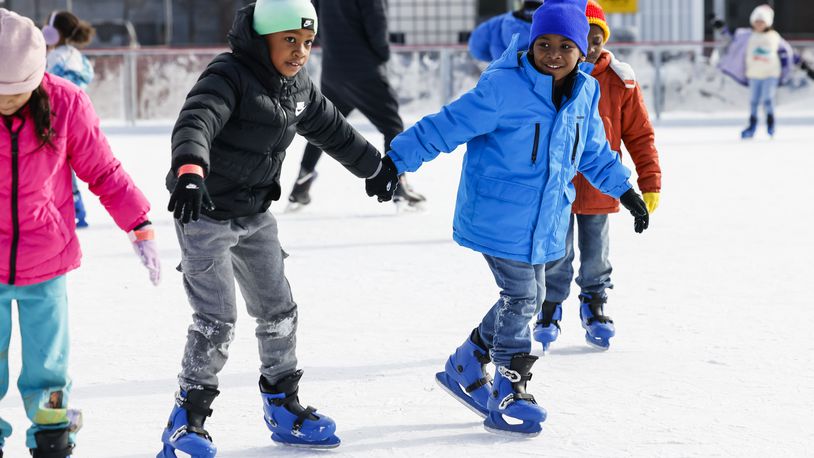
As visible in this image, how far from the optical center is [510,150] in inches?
120

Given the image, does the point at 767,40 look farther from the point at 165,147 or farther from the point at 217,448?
the point at 217,448

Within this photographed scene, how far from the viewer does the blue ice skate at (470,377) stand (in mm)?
3205

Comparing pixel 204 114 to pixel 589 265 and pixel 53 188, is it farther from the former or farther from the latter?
pixel 589 265

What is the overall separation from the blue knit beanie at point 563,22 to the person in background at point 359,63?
3.74 metres

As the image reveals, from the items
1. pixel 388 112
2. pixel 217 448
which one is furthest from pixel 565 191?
pixel 388 112

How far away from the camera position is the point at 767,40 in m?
12.3

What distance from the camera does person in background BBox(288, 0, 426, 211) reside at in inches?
271

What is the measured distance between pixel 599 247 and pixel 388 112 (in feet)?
9.99

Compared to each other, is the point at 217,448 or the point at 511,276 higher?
the point at 511,276

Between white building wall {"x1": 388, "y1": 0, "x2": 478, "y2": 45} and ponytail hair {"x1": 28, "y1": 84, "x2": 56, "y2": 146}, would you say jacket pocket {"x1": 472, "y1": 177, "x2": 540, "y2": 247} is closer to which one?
ponytail hair {"x1": 28, "y1": 84, "x2": 56, "y2": 146}

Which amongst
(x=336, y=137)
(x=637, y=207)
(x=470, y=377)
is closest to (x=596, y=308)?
(x=637, y=207)

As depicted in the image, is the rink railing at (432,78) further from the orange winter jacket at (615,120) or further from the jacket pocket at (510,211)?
the jacket pocket at (510,211)

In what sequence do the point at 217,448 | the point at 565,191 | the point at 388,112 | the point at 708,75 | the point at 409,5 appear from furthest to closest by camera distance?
the point at 409,5 < the point at 708,75 < the point at 388,112 < the point at 565,191 < the point at 217,448

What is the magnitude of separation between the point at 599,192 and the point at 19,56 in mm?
1962
